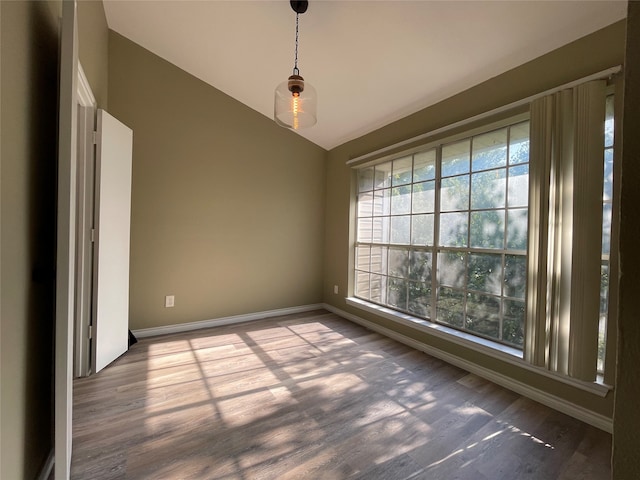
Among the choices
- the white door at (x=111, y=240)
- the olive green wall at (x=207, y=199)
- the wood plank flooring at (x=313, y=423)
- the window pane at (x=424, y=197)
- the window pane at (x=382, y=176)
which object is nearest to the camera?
the wood plank flooring at (x=313, y=423)

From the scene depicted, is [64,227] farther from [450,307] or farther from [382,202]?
[382,202]

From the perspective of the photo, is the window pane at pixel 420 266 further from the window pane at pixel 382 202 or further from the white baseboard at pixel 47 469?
the white baseboard at pixel 47 469

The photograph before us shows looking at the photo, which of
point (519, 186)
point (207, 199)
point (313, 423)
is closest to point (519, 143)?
point (519, 186)

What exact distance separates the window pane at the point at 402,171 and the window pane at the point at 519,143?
1009 millimetres

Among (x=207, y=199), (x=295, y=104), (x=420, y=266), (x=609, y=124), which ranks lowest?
(x=420, y=266)

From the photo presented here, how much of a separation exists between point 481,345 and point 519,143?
162 cm

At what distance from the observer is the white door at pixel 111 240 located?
2.25 meters

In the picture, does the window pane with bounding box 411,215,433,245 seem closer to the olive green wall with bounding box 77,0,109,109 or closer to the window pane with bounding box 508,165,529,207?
the window pane with bounding box 508,165,529,207

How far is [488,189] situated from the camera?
7.90 feet

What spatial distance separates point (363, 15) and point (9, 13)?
197cm

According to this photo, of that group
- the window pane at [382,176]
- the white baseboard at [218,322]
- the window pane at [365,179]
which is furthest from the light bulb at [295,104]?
the white baseboard at [218,322]

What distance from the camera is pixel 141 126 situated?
3.04m

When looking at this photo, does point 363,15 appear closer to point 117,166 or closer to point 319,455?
point 117,166

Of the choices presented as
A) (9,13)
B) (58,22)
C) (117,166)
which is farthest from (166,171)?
(9,13)
